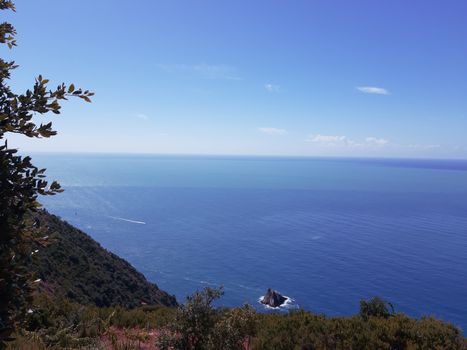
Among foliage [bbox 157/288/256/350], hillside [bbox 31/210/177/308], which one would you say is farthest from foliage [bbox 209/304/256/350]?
hillside [bbox 31/210/177/308]

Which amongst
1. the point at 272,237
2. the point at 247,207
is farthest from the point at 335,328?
the point at 247,207

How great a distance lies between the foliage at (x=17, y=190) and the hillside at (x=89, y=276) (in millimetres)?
26766

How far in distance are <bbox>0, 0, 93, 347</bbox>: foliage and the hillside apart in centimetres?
2677

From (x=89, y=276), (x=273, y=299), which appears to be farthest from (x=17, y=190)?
(x=273, y=299)

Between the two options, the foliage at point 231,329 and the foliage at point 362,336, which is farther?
the foliage at point 362,336

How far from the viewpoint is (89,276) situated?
35.8 meters

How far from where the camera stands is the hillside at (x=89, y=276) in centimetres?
3086

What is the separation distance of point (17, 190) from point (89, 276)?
118 ft

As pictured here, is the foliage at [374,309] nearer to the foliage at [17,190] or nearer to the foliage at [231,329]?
Answer: the foliage at [231,329]

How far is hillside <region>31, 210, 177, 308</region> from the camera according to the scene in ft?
101

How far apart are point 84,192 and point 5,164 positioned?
178 meters

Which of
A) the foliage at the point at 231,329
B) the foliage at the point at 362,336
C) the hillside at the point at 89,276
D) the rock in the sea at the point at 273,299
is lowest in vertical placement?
the rock in the sea at the point at 273,299

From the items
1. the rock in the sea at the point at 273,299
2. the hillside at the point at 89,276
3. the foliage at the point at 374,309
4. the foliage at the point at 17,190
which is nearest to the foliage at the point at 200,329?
the foliage at the point at 17,190

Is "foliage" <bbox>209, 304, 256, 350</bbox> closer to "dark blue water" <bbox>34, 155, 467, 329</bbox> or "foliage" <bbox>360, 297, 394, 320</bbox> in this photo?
"foliage" <bbox>360, 297, 394, 320</bbox>
